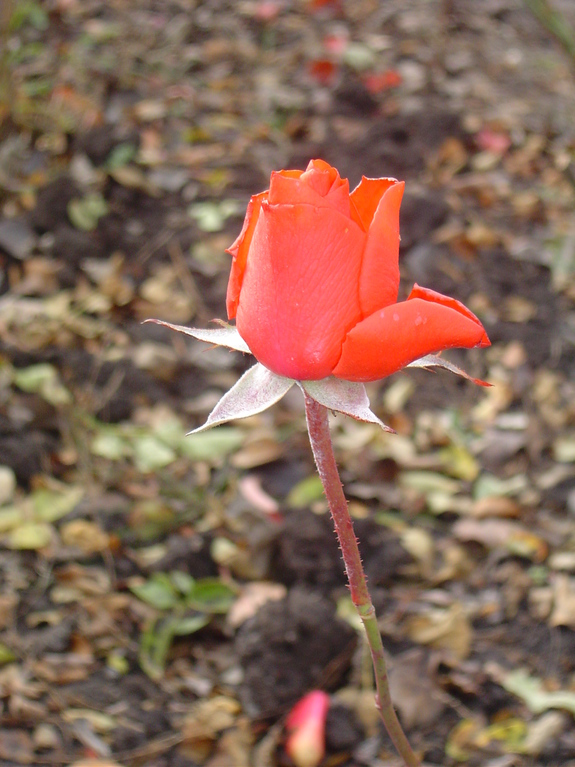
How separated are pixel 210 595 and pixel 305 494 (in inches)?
10.7

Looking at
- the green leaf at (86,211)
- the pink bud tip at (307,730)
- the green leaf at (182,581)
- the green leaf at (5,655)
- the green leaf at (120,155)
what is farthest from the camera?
the green leaf at (120,155)

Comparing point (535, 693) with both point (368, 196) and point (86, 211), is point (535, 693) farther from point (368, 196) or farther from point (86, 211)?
point (86, 211)

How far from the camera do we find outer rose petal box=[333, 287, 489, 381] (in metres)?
0.61

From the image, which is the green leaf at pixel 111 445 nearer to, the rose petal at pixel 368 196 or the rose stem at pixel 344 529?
the rose stem at pixel 344 529

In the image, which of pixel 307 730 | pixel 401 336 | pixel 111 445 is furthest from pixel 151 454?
pixel 401 336

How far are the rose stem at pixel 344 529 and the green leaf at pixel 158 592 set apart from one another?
68cm

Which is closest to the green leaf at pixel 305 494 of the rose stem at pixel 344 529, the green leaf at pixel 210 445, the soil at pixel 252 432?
the soil at pixel 252 432

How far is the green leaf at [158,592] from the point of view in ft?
4.53

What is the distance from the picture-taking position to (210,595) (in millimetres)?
1384

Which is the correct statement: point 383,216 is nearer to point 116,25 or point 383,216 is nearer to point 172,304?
point 172,304

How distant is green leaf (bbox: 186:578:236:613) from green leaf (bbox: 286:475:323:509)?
0.21 meters

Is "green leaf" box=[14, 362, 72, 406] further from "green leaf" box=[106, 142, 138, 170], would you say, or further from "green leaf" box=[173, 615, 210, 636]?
"green leaf" box=[106, 142, 138, 170]

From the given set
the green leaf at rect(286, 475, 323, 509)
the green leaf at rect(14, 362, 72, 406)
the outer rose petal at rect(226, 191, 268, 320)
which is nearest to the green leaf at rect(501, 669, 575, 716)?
the green leaf at rect(286, 475, 323, 509)

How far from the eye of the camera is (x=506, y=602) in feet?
4.72
